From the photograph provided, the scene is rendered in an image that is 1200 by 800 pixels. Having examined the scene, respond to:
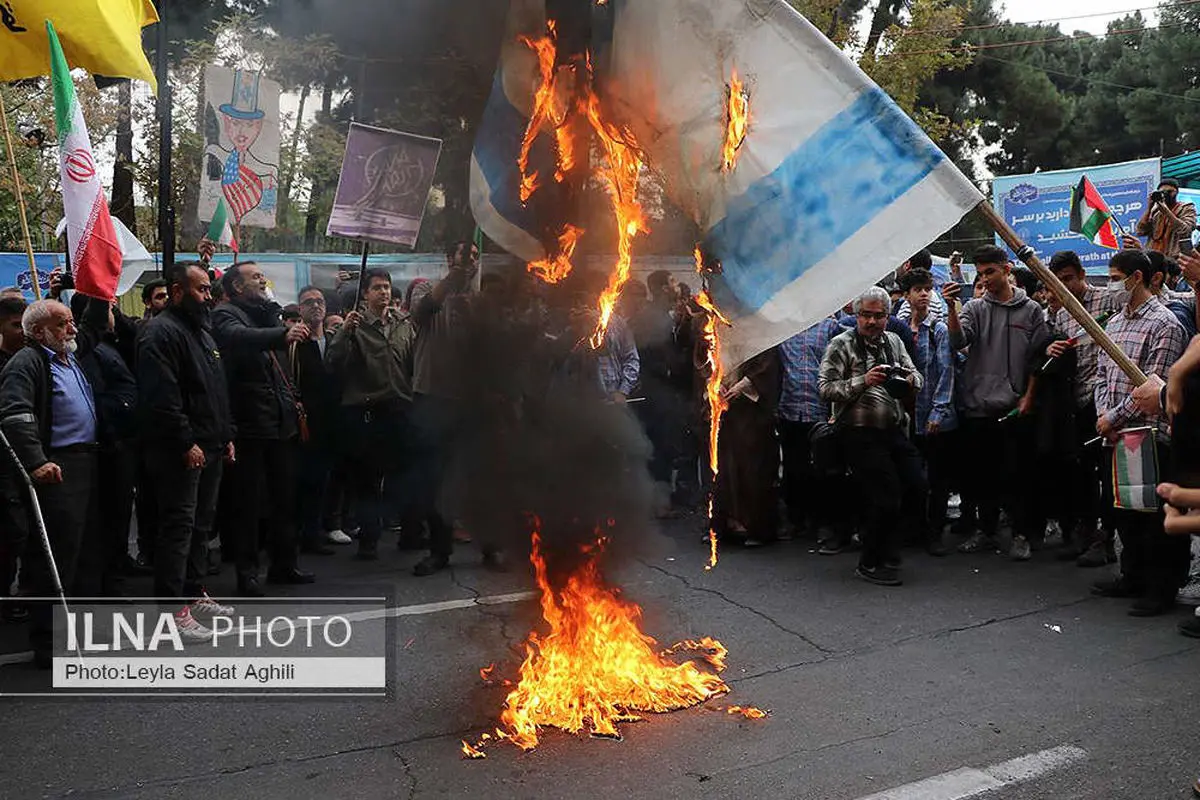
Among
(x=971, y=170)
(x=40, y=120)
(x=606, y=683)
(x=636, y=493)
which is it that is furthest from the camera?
(x=971, y=170)

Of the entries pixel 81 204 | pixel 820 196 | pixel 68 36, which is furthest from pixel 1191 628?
pixel 68 36

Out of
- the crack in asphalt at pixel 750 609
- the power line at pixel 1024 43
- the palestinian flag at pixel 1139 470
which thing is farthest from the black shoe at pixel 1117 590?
the power line at pixel 1024 43

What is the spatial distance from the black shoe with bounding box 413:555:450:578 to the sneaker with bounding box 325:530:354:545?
1362 mm

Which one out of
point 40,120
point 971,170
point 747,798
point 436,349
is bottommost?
point 747,798

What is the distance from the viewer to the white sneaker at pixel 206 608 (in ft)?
A: 18.5

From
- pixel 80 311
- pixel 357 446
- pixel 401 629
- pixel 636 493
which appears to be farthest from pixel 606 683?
pixel 80 311

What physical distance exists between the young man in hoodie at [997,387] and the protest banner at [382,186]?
4.12m

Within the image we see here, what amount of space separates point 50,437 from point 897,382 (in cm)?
500

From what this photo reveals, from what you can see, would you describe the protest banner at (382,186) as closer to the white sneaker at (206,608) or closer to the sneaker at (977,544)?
the white sneaker at (206,608)

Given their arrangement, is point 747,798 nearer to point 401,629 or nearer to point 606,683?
point 606,683

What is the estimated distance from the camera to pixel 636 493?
467 centimetres

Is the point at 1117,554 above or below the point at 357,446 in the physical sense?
below

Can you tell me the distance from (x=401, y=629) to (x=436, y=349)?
1.75 m

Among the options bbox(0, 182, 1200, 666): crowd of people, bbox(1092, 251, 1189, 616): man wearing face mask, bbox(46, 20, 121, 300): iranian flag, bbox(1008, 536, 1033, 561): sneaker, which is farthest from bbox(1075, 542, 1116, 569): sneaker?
bbox(46, 20, 121, 300): iranian flag
